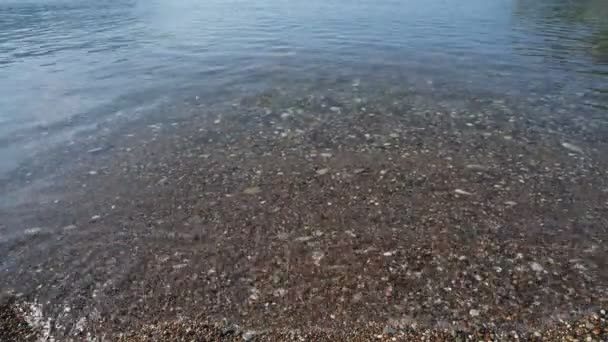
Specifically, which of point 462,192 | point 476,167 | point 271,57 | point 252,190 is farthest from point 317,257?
point 271,57

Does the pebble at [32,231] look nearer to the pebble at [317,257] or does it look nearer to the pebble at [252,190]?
the pebble at [252,190]

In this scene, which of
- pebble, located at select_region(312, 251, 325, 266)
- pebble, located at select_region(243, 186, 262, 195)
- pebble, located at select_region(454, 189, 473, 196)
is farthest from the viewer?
pebble, located at select_region(243, 186, 262, 195)

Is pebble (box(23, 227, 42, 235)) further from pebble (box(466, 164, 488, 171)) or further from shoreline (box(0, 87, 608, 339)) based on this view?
pebble (box(466, 164, 488, 171))

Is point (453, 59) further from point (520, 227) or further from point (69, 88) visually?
point (69, 88)

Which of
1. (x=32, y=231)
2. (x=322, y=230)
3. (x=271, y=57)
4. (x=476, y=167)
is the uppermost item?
(x=271, y=57)

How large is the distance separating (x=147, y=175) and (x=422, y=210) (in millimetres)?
7697

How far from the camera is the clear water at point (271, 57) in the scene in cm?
1798

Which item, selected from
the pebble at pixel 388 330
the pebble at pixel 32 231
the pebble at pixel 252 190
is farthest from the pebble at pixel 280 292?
the pebble at pixel 32 231

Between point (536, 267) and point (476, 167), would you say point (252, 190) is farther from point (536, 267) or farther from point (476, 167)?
point (536, 267)

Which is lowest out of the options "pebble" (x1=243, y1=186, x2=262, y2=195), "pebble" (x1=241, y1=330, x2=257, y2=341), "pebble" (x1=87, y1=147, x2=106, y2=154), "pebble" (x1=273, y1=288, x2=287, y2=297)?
"pebble" (x1=241, y1=330, x2=257, y2=341)

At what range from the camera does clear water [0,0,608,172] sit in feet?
59.0

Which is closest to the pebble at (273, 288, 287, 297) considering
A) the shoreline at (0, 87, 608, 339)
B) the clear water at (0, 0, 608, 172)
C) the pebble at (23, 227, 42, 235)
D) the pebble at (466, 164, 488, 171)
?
the shoreline at (0, 87, 608, 339)

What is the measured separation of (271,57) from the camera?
1049 inches

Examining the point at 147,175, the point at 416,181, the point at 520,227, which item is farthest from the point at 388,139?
the point at 147,175
